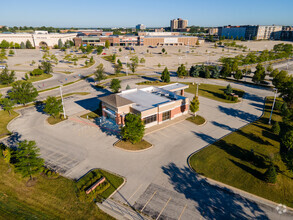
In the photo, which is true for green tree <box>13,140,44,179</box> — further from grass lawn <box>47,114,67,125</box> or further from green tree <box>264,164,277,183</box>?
green tree <box>264,164,277,183</box>

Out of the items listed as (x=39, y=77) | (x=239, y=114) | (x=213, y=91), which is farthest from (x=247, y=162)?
(x=39, y=77)

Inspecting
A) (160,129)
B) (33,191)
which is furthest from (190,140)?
(33,191)

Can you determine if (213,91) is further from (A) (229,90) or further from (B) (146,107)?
(B) (146,107)

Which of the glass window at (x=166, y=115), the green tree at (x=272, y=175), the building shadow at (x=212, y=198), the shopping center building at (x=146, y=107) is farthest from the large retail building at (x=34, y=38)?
the green tree at (x=272, y=175)

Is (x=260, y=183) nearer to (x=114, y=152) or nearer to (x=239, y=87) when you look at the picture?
(x=114, y=152)

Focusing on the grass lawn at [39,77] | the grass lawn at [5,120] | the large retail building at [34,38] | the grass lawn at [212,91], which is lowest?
the grass lawn at [5,120]

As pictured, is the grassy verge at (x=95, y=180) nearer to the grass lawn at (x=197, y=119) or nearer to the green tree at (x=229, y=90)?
the grass lawn at (x=197, y=119)

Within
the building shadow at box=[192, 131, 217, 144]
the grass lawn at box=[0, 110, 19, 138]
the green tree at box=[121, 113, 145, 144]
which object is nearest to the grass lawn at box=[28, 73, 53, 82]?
the grass lawn at box=[0, 110, 19, 138]
